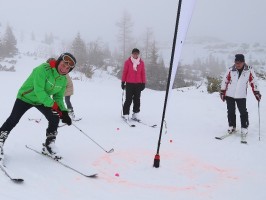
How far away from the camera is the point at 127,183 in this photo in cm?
509

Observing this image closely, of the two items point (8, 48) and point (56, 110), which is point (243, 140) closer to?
point (56, 110)

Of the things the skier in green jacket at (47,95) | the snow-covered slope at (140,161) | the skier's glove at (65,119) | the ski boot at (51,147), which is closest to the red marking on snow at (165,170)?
the snow-covered slope at (140,161)

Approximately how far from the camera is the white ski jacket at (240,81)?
8.16 metres

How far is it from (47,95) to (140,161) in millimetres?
2318

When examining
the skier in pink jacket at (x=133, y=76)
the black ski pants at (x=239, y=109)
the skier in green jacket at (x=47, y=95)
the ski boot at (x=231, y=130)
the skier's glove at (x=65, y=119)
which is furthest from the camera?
the skier in pink jacket at (x=133, y=76)

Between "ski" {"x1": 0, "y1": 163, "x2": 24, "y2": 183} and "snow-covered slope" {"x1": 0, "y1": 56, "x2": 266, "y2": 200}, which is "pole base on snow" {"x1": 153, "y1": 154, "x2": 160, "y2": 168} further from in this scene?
"ski" {"x1": 0, "y1": 163, "x2": 24, "y2": 183}

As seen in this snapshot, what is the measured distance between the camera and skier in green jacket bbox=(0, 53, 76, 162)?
5086 mm

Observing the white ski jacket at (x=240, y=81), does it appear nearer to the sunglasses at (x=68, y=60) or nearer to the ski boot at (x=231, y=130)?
the ski boot at (x=231, y=130)

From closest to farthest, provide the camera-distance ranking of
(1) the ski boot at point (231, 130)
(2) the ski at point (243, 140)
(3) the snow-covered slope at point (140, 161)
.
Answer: (3) the snow-covered slope at point (140, 161) → (2) the ski at point (243, 140) → (1) the ski boot at point (231, 130)

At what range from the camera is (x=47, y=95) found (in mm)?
5141

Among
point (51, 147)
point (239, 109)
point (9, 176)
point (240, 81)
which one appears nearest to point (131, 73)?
point (240, 81)

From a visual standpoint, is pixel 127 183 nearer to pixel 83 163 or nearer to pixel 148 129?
pixel 83 163

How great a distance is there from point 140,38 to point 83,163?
2410 inches

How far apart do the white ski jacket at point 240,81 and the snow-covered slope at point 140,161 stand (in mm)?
1214
